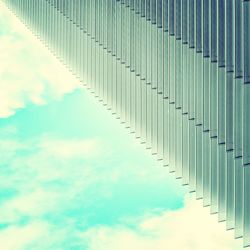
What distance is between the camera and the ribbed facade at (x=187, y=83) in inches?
963

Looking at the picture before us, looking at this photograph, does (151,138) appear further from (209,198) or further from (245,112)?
(245,112)

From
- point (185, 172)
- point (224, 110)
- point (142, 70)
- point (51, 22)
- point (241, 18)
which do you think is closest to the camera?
point (241, 18)

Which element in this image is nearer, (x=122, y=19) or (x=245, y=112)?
(x=245, y=112)

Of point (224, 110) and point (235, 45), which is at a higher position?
point (235, 45)

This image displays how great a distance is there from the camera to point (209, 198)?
1091 inches

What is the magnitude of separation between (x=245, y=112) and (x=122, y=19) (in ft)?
44.4

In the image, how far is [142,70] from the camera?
34.2 meters

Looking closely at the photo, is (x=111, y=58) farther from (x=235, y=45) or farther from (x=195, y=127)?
(x=235, y=45)

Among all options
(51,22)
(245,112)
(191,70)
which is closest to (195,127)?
(191,70)

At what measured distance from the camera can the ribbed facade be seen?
2445 centimetres

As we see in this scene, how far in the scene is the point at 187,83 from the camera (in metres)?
28.2

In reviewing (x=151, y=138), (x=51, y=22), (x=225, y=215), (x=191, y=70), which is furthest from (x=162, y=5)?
(x=51, y=22)

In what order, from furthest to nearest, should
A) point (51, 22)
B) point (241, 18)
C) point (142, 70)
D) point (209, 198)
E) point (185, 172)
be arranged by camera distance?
point (51, 22)
point (142, 70)
point (185, 172)
point (209, 198)
point (241, 18)

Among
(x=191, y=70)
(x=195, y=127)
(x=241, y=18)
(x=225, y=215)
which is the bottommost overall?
(x=225, y=215)
